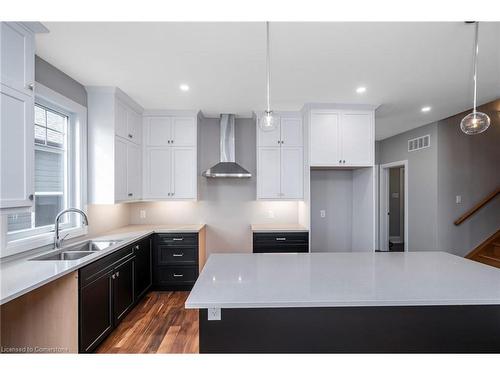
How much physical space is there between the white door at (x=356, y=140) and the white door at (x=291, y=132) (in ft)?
2.08

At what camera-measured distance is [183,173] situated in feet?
11.5

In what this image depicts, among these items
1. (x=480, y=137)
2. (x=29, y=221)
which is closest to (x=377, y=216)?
(x=480, y=137)

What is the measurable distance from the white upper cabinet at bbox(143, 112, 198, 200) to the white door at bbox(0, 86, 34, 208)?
1.87 metres

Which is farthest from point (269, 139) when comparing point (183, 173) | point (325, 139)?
point (183, 173)

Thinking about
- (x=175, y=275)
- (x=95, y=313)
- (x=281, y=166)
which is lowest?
(x=175, y=275)

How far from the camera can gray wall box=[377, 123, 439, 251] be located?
4.01 meters

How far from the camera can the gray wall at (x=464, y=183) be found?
3881 millimetres

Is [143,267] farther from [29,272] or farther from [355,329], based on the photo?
[355,329]

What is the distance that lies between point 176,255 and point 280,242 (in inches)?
57.9

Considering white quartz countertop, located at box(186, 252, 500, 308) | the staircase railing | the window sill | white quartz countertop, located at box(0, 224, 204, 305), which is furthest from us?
the staircase railing

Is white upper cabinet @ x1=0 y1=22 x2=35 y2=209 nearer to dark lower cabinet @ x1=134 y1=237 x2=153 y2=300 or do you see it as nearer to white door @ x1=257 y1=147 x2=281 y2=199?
dark lower cabinet @ x1=134 y1=237 x2=153 y2=300

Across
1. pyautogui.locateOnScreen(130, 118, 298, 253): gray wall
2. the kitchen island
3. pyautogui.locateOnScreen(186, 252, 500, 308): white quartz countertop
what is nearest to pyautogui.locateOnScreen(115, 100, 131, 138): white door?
pyautogui.locateOnScreen(130, 118, 298, 253): gray wall

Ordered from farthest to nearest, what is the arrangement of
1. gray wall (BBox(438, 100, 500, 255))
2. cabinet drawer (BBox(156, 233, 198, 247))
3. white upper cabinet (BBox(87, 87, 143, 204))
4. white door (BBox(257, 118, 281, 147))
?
gray wall (BBox(438, 100, 500, 255)) → white door (BBox(257, 118, 281, 147)) → cabinet drawer (BBox(156, 233, 198, 247)) → white upper cabinet (BBox(87, 87, 143, 204))

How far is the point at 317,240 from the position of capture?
3.83 metres
